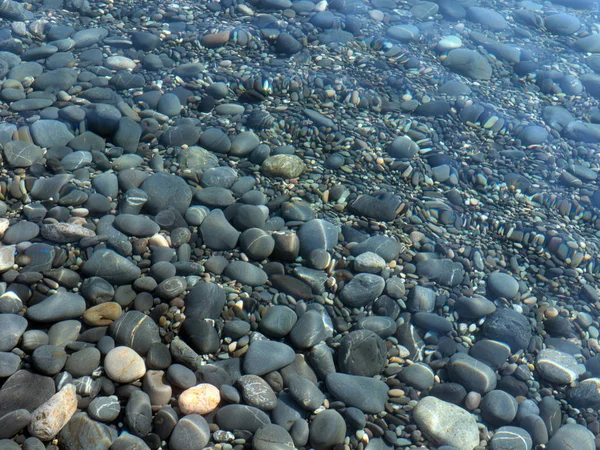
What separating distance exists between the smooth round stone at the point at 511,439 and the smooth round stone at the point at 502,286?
2.12 ft

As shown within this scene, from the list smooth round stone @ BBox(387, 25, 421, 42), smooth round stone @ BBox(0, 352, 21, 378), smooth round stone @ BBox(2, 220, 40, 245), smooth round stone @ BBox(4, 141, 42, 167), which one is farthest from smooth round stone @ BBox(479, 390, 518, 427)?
smooth round stone @ BBox(387, 25, 421, 42)

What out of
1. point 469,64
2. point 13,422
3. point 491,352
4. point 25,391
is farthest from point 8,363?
point 469,64

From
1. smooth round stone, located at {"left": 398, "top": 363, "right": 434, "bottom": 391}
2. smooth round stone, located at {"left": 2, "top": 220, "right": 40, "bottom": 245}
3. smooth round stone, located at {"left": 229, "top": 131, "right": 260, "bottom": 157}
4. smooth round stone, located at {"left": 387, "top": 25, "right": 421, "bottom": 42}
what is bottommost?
smooth round stone, located at {"left": 398, "top": 363, "right": 434, "bottom": 391}

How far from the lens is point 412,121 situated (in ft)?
10.9

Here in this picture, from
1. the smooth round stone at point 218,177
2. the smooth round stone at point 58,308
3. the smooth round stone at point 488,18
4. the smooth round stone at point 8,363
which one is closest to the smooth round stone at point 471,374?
the smooth round stone at point 218,177

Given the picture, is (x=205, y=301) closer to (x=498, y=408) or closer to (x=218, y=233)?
(x=218, y=233)

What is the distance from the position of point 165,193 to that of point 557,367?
6.18ft

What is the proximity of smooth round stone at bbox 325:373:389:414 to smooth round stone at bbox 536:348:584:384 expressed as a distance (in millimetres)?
679

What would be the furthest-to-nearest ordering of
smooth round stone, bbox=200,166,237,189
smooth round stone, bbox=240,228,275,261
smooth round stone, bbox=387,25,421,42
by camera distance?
smooth round stone, bbox=387,25,421,42 → smooth round stone, bbox=200,166,237,189 → smooth round stone, bbox=240,228,275,261

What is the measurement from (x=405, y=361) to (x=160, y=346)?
0.96 metres

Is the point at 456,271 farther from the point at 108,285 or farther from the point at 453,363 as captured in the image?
the point at 108,285

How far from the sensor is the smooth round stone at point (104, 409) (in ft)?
5.99

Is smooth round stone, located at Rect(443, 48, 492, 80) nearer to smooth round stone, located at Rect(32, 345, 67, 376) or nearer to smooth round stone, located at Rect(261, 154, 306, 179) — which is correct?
smooth round stone, located at Rect(261, 154, 306, 179)

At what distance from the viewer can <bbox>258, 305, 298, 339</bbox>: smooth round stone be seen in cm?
218
